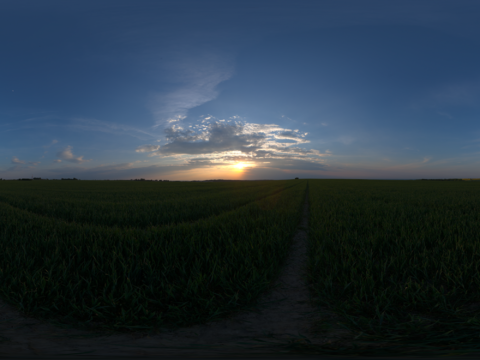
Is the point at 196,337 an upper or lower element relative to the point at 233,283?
lower

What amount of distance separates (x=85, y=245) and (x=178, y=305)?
2.44 meters

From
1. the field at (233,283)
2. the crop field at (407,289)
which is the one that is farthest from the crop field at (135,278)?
the crop field at (407,289)

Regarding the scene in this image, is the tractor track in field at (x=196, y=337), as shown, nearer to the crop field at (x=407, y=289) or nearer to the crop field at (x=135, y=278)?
the crop field at (x=135, y=278)

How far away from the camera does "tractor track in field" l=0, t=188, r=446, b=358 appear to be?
1.74 metres

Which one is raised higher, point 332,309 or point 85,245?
point 85,245

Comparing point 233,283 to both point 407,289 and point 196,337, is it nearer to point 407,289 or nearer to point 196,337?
point 196,337

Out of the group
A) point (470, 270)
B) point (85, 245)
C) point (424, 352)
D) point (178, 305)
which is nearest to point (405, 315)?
point (424, 352)

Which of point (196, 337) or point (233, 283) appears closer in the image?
point (196, 337)

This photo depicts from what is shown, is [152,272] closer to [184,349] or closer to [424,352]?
[184,349]

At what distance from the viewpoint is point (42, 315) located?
2133 millimetres

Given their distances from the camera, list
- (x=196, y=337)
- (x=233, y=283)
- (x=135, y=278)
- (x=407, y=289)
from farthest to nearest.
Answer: (x=135, y=278)
(x=233, y=283)
(x=407, y=289)
(x=196, y=337)

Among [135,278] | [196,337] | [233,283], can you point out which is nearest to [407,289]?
[233,283]

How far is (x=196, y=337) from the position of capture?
1.92 metres

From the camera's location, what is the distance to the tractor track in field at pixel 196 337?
174 cm
